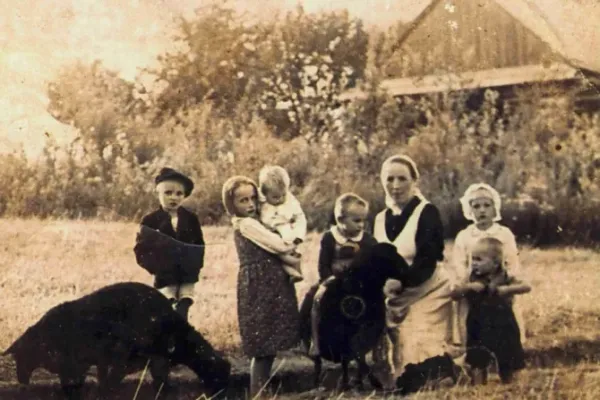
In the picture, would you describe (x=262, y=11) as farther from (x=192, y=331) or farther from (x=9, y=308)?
(x=9, y=308)

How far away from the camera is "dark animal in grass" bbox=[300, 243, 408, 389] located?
15.7 feet

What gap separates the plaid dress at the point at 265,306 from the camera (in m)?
4.77

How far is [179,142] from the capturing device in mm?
4953

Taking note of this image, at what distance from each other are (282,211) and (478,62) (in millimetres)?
1380

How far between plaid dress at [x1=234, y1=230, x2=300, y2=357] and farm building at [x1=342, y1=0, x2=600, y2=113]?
106 centimetres

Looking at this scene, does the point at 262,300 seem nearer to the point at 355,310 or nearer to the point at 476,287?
the point at 355,310

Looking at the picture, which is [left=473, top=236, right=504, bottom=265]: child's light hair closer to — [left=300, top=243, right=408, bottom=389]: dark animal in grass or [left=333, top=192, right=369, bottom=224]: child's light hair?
[left=300, top=243, right=408, bottom=389]: dark animal in grass

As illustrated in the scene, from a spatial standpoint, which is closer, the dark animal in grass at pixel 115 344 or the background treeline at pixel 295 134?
the dark animal in grass at pixel 115 344

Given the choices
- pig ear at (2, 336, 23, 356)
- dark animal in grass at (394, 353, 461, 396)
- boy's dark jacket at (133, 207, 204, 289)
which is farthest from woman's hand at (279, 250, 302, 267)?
pig ear at (2, 336, 23, 356)

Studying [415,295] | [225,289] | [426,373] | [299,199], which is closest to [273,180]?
[299,199]

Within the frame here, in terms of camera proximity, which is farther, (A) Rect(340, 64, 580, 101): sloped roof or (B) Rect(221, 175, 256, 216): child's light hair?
(A) Rect(340, 64, 580, 101): sloped roof

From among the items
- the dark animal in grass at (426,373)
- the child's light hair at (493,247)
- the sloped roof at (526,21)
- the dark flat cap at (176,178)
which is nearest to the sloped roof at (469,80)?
the sloped roof at (526,21)

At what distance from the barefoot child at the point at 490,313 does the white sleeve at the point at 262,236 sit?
0.97 metres

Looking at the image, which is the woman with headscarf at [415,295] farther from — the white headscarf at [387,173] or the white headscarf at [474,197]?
A: the white headscarf at [474,197]
